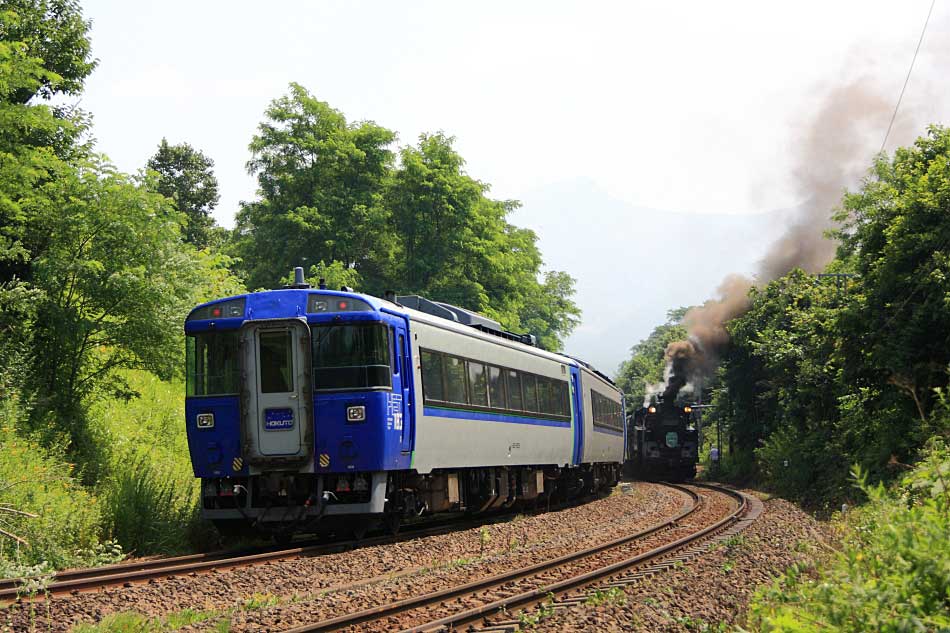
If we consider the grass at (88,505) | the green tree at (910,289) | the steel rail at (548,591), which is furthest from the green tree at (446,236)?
the steel rail at (548,591)

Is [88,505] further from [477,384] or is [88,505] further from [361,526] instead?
[477,384]

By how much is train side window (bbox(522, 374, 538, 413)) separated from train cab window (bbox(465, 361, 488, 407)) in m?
2.25

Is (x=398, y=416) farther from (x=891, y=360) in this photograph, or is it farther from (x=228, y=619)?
(x=891, y=360)

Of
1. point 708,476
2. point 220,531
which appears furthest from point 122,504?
point 708,476

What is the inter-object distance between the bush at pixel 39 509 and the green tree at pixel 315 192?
2406 centimetres

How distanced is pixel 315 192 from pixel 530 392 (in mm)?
22506

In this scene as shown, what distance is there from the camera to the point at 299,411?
13.0m

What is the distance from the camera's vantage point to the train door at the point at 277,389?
1295 centimetres

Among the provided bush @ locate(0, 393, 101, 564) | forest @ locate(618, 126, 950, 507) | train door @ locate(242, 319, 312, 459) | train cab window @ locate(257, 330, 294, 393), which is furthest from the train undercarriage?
forest @ locate(618, 126, 950, 507)

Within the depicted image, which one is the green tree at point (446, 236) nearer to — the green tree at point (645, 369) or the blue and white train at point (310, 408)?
the blue and white train at point (310, 408)

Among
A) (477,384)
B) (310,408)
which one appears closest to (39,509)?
(310,408)

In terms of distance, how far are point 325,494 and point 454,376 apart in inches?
127

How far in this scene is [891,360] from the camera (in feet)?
60.7

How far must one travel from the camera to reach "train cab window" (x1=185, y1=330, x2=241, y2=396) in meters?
13.3
